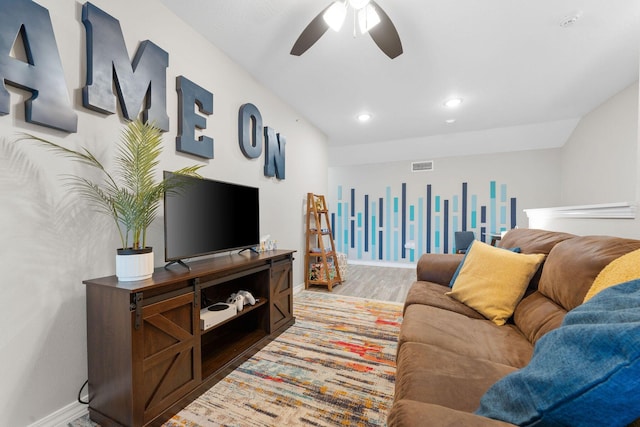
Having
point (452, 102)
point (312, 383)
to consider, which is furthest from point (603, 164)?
point (312, 383)

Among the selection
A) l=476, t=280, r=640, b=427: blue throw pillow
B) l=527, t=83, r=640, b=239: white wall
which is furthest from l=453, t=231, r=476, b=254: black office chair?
l=476, t=280, r=640, b=427: blue throw pillow

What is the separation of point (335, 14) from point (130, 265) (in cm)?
184

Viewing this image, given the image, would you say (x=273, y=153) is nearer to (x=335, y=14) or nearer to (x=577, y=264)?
(x=335, y=14)

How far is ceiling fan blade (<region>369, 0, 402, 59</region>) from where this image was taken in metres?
1.63

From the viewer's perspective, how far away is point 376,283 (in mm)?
4047

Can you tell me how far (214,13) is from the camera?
1.89 m

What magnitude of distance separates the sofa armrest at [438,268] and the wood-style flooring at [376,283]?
1.11 meters

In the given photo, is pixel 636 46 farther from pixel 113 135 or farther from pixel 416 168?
pixel 113 135

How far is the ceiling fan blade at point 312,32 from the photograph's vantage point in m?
1.71

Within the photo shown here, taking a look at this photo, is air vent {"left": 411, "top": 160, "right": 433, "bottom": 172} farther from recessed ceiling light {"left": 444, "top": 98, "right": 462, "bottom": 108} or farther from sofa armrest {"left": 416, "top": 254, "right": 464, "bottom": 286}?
sofa armrest {"left": 416, "top": 254, "right": 464, "bottom": 286}

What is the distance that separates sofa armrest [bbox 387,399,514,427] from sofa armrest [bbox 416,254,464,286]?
1751 millimetres

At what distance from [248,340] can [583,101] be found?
456 centimetres

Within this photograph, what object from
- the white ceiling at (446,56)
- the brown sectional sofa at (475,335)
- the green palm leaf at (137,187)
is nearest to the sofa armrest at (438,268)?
the brown sectional sofa at (475,335)

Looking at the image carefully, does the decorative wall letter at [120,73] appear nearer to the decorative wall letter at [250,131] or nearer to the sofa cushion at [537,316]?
the decorative wall letter at [250,131]
